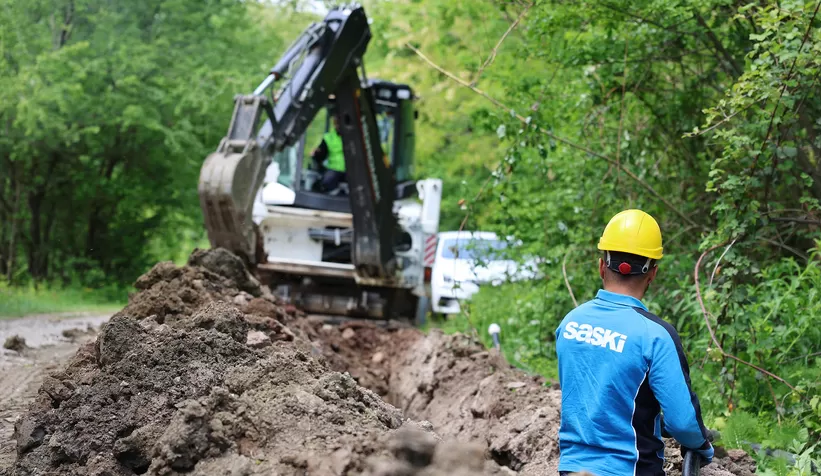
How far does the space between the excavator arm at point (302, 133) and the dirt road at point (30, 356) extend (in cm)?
198

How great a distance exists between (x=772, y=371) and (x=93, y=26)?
17.2 metres

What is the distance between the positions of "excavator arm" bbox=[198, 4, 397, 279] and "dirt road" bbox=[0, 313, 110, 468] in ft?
6.50

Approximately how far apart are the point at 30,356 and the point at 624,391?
8105 mm

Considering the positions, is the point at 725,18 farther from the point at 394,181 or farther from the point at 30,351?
the point at 30,351

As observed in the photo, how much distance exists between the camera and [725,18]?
8711 millimetres

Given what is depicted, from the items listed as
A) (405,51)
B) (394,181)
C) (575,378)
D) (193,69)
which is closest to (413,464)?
(575,378)

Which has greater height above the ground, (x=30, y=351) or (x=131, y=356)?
(x=131, y=356)

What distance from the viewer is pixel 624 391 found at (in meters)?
3.56

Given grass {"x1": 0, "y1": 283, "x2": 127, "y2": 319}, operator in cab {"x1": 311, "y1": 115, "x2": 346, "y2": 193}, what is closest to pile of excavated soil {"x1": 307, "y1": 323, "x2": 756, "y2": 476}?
operator in cab {"x1": 311, "y1": 115, "x2": 346, "y2": 193}

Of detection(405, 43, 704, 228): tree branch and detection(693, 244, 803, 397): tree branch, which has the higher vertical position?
detection(405, 43, 704, 228): tree branch

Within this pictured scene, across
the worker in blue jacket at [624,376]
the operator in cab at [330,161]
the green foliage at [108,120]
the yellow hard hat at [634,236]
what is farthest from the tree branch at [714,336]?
the green foliage at [108,120]

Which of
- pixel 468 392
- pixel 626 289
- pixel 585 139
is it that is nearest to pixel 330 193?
pixel 585 139

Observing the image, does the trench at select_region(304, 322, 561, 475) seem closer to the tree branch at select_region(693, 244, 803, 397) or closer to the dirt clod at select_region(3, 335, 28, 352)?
the tree branch at select_region(693, 244, 803, 397)

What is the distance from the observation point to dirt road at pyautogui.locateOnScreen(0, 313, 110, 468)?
675cm
